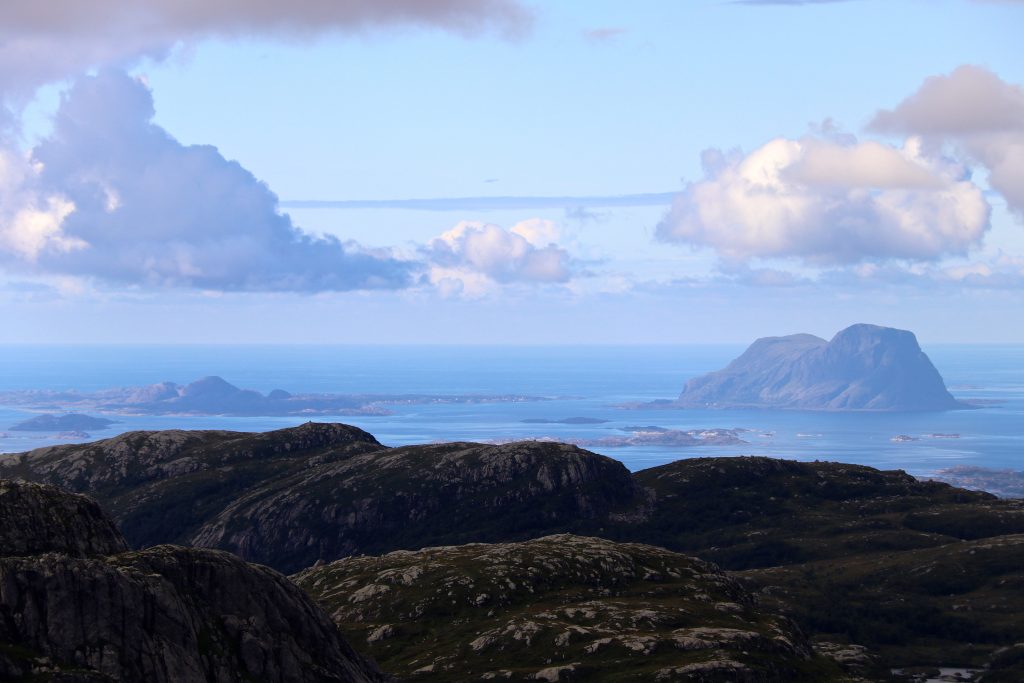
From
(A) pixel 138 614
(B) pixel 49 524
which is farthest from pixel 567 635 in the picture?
(B) pixel 49 524

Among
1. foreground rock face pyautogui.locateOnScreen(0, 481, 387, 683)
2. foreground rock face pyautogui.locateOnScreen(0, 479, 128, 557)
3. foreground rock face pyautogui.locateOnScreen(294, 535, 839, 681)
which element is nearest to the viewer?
foreground rock face pyautogui.locateOnScreen(0, 481, 387, 683)

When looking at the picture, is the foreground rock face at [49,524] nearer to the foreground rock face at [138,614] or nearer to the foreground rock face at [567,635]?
the foreground rock face at [138,614]

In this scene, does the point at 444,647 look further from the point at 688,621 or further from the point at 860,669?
the point at 860,669

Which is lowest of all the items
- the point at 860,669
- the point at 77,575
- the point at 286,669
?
the point at 860,669

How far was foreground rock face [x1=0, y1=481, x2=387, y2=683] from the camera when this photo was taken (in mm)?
97938

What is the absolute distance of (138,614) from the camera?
102562 millimetres

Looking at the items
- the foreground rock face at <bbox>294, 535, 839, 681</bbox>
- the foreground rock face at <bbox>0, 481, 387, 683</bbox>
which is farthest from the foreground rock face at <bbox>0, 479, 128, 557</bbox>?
the foreground rock face at <bbox>294, 535, 839, 681</bbox>

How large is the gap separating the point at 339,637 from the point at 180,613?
71.5 ft

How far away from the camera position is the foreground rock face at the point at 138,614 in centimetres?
9794

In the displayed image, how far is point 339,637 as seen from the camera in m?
124

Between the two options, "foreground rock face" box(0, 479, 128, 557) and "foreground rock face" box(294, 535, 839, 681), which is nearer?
"foreground rock face" box(0, 479, 128, 557)

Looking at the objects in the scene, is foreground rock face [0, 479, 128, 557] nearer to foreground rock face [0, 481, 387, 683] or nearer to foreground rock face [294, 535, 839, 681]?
foreground rock face [0, 481, 387, 683]

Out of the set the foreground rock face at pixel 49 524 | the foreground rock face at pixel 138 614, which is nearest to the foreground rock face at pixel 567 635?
the foreground rock face at pixel 138 614

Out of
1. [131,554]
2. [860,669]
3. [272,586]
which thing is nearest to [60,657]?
[131,554]
